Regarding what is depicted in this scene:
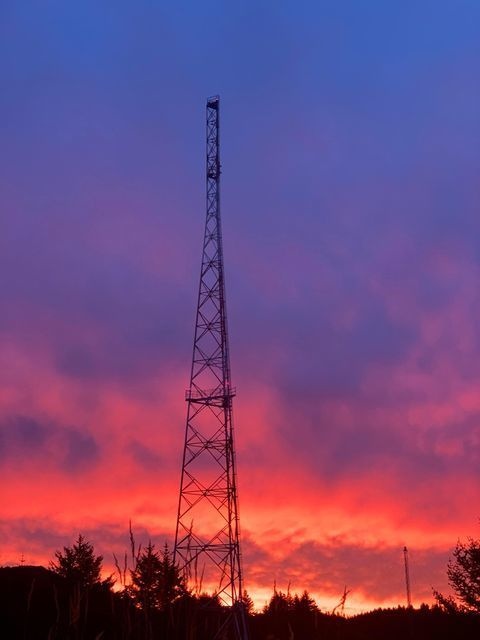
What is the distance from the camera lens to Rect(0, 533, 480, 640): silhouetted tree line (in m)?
6.81

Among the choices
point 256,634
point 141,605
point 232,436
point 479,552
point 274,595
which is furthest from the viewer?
point 479,552

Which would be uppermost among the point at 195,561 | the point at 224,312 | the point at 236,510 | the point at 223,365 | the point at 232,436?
the point at 224,312

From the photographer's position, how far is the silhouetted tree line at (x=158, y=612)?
6.81 m

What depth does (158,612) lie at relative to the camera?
7797 millimetres

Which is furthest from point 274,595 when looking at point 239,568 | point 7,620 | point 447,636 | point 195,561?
point 447,636

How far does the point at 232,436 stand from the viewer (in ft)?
150

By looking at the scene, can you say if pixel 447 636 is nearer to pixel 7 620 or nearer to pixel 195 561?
pixel 7 620

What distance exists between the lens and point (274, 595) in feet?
24.9

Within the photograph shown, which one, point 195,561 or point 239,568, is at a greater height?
point 239,568

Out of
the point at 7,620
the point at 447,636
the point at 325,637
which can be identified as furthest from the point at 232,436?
the point at 325,637

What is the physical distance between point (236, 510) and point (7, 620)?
21399 mm

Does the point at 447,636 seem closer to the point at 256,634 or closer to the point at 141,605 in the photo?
the point at 256,634

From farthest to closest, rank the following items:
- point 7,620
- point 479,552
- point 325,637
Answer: point 479,552 < point 7,620 < point 325,637

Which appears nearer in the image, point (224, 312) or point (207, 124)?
point (224, 312)
